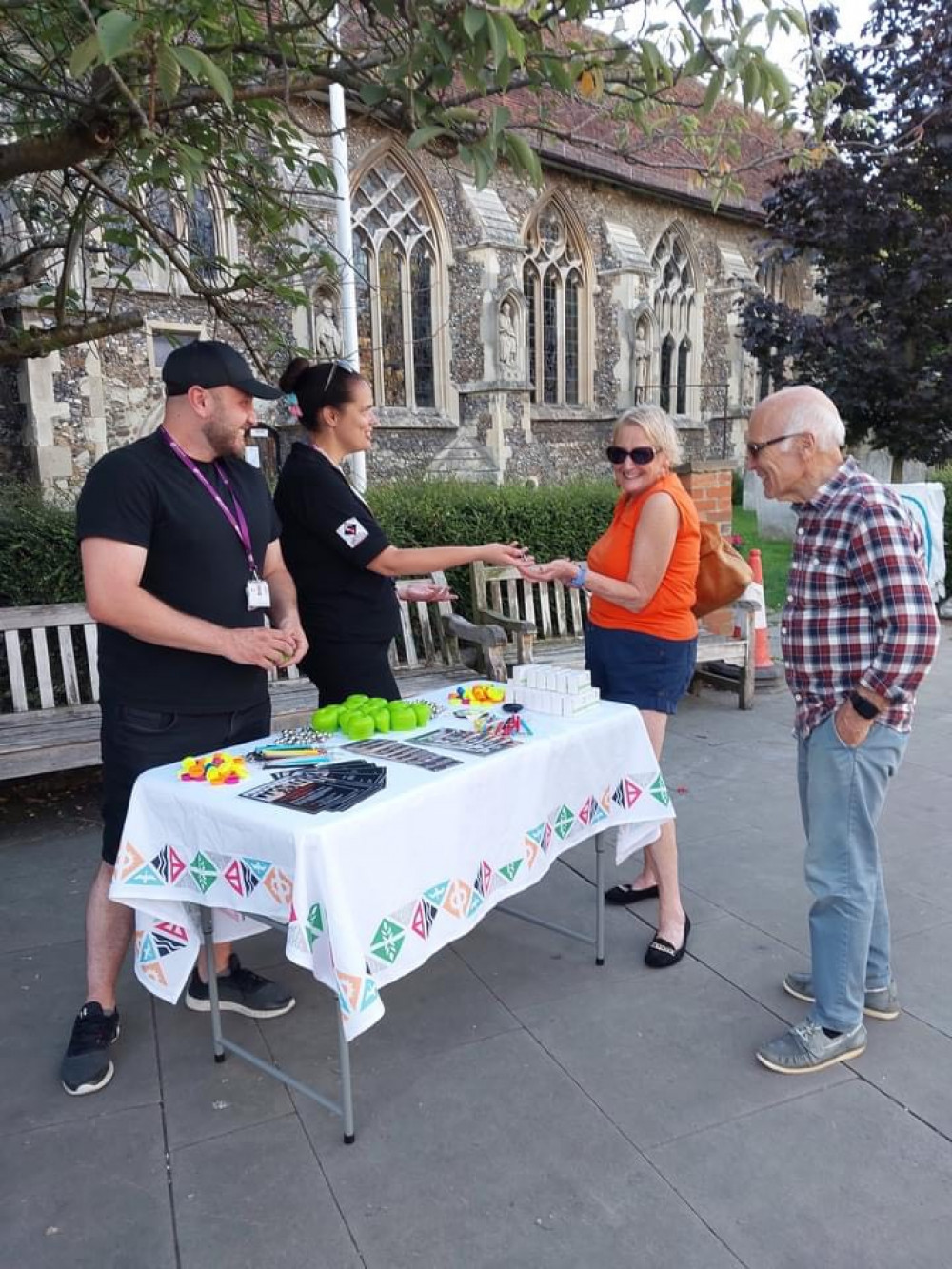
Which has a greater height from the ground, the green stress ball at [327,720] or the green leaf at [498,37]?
the green leaf at [498,37]

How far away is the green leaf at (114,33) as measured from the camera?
5.41 feet

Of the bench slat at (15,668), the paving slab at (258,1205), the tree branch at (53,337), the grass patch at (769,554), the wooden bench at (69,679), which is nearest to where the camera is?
the paving slab at (258,1205)

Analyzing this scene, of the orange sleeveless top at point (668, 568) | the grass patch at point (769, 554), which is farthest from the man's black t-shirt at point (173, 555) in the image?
the grass patch at point (769, 554)

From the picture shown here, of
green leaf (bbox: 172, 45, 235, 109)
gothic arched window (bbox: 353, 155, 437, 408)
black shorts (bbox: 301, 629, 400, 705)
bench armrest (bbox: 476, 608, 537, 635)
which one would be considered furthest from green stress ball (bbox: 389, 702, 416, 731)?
gothic arched window (bbox: 353, 155, 437, 408)

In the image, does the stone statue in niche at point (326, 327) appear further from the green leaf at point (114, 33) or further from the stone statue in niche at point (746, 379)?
the green leaf at point (114, 33)

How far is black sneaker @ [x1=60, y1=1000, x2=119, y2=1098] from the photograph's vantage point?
2607mm

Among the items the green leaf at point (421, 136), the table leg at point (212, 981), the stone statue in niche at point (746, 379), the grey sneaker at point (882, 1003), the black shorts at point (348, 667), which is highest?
the stone statue in niche at point (746, 379)

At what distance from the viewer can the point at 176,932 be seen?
258 centimetres

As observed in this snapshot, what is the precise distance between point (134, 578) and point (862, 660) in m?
1.98

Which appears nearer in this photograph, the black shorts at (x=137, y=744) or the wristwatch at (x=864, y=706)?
the wristwatch at (x=864, y=706)

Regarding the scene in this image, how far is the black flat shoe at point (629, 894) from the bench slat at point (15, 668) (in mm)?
3318

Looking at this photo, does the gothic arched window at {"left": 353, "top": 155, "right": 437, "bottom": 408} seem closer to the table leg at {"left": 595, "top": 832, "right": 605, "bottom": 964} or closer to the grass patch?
the grass patch

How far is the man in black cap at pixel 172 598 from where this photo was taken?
2434 millimetres

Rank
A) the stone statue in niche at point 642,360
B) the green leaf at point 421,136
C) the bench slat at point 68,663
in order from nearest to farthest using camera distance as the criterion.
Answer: the green leaf at point 421,136 → the bench slat at point 68,663 → the stone statue in niche at point 642,360
